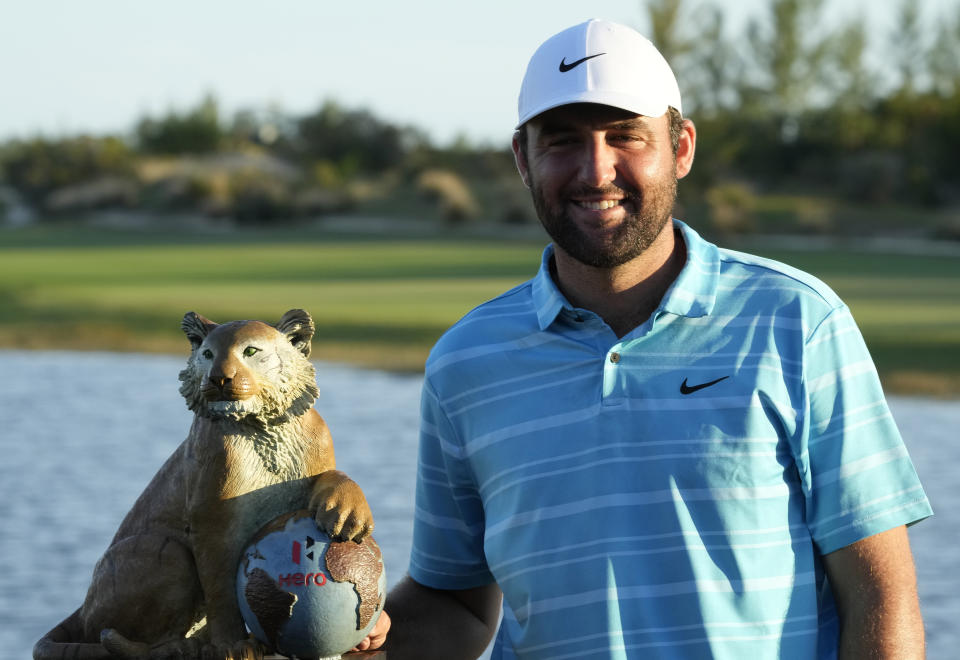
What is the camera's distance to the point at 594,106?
A: 9.62 feet

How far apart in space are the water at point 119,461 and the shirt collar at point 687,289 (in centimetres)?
515

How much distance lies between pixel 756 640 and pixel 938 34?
2729 inches

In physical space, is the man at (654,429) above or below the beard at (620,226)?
below

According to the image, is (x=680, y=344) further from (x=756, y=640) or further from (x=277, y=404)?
(x=277, y=404)

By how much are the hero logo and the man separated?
0.35m

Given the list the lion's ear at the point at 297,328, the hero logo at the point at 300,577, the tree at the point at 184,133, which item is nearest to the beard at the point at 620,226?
the lion's ear at the point at 297,328

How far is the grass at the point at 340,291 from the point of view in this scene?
17734 millimetres

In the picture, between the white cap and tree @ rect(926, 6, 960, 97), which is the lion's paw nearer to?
the white cap

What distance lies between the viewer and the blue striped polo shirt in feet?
9.22

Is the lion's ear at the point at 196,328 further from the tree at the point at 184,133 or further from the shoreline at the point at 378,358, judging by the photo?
the tree at the point at 184,133

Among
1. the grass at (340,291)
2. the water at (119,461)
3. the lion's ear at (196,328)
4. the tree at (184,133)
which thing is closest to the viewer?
the lion's ear at (196,328)

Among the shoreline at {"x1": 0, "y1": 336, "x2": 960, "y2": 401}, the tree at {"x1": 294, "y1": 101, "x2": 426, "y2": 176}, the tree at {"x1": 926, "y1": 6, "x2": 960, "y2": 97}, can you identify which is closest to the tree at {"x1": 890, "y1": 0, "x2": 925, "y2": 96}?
the tree at {"x1": 926, "y1": 6, "x2": 960, "y2": 97}

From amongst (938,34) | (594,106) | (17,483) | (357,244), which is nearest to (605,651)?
(594,106)

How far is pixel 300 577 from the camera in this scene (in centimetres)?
261
